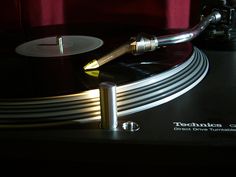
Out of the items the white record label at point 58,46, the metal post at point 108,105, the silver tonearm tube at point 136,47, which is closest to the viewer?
the metal post at point 108,105

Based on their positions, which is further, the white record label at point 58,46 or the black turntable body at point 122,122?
the white record label at point 58,46

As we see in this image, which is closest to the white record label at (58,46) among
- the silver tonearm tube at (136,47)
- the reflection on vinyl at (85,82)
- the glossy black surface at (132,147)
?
the reflection on vinyl at (85,82)

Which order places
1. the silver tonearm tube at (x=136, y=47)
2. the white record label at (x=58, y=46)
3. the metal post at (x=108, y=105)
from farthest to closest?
the white record label at (x=58, y=46) < the silver tonearm tube at (x=136, y=47) < the metal post at (x=108, y=105)

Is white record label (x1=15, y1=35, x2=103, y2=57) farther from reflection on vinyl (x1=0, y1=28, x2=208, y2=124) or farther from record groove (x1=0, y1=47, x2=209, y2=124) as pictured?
record groove (x1=0, y1=47, x2=209, y2=124)

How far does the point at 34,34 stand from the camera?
96 centimetres

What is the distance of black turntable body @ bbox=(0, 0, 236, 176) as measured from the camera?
0.53 m

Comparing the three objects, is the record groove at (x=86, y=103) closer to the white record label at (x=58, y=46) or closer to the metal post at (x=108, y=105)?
the metal post at (x=108, y=105)

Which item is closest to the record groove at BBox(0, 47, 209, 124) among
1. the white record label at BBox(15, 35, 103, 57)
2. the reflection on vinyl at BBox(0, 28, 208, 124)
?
the reflection on vinyl at BBox(0, 28, 208, 124)

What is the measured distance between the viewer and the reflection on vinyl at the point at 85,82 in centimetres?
57

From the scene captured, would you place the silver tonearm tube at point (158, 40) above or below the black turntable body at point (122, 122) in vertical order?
above

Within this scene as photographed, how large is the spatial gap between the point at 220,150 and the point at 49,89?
0.88ft

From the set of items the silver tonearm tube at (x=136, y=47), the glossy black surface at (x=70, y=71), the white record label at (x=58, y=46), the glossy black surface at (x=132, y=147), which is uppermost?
the silver tonearm tube at (x=136, y=47)

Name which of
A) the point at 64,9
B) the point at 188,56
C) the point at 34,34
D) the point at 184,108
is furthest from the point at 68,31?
the point at 184,108

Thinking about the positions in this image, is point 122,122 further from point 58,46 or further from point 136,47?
point 58,46
